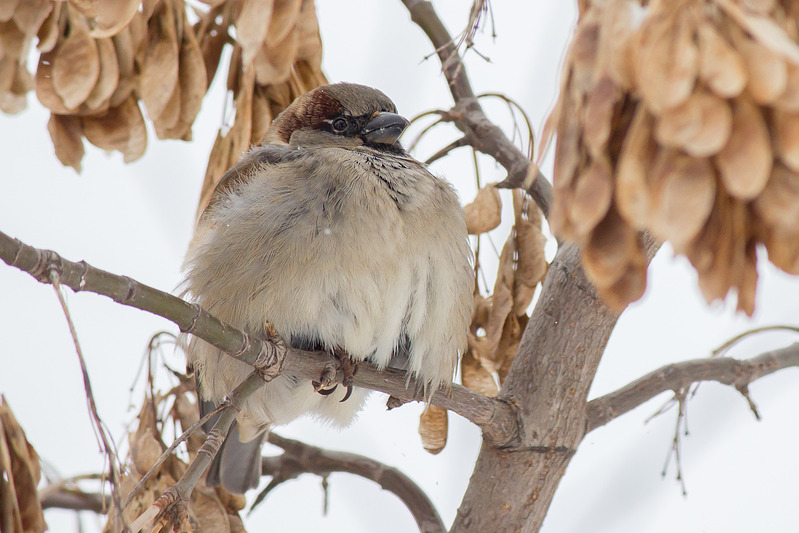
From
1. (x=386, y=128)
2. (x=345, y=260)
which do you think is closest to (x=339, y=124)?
(x=386, y=128)

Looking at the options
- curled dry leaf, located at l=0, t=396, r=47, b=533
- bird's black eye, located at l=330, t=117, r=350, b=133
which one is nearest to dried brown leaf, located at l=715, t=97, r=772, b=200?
curled dry leaf, located at l=0, t=396, r=47, b=533

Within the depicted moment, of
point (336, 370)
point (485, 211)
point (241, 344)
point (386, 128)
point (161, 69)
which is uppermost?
point (386, 128)

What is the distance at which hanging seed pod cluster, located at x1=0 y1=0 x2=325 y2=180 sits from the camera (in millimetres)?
1369

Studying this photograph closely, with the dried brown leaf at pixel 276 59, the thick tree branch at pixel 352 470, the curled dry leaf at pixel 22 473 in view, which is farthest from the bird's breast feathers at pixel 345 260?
the curled dry leaf at pixel 22 473

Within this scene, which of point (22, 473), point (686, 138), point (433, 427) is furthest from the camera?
point (433, 427)

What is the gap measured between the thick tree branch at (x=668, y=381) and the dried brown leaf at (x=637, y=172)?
1539 mm

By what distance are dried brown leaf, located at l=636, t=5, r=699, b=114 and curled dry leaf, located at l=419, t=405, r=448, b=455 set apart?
66.9 inches

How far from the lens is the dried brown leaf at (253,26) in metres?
1.14

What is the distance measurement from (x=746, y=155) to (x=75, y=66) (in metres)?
1.22

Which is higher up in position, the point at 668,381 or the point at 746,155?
the point at 668,381

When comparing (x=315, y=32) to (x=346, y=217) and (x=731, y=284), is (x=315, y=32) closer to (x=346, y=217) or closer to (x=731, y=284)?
(x=346, y=217)

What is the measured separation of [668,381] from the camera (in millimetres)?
2090

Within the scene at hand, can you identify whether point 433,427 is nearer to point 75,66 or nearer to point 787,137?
point 75,66

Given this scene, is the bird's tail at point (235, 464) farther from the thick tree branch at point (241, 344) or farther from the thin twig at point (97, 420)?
the thin twig at point (97, 420)
